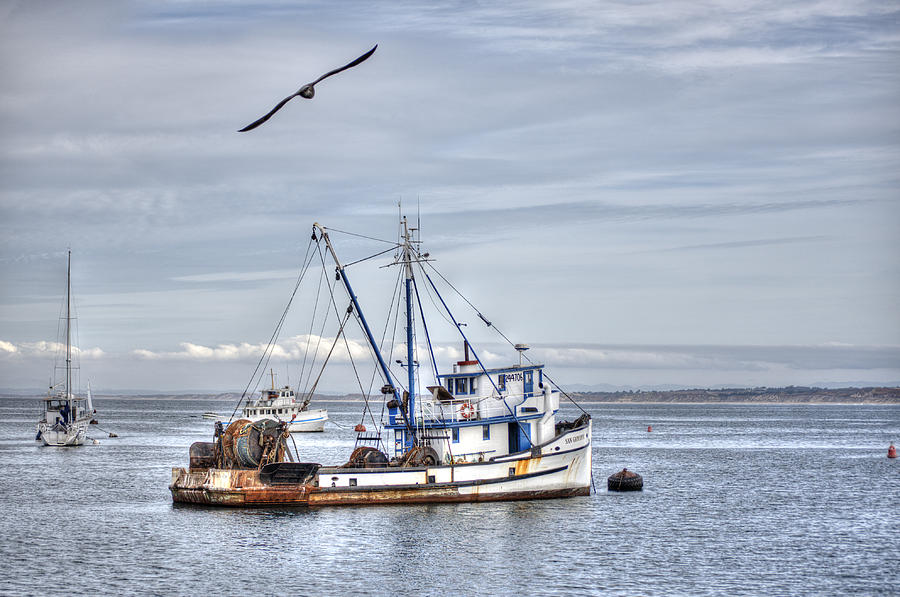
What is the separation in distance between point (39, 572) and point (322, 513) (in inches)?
548

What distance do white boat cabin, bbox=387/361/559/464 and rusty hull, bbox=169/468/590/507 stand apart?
1.97 meters

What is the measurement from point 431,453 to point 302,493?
20.8 ft

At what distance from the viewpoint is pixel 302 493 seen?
4659cm

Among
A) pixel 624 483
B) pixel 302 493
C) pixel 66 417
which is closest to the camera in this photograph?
pixel 302 493

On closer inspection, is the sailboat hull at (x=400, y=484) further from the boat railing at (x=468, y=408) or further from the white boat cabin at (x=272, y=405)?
the white boat cabin at (x=272, y=405)

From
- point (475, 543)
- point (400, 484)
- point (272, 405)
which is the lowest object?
point (475, 543)

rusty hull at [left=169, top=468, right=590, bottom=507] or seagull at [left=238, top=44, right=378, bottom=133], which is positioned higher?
seagull at [left=238, top=44, right=378, bottom=133]

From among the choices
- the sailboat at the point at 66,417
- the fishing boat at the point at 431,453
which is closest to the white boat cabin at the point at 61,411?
the sailboat at the point at 66,417

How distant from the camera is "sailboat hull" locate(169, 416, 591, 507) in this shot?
152 feet

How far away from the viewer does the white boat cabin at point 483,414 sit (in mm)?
48188

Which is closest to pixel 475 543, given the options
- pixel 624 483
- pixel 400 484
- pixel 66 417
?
pixel 400 484

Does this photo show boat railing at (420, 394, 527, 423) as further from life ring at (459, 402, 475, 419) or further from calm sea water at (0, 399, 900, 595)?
calm sea water at (0, 399, 900, 595)

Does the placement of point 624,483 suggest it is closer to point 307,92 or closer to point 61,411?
point 307,92

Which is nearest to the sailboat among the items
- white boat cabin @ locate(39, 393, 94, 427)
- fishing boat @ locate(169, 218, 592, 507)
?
white boat cabin @ locate(39, 393, 94, 427)
